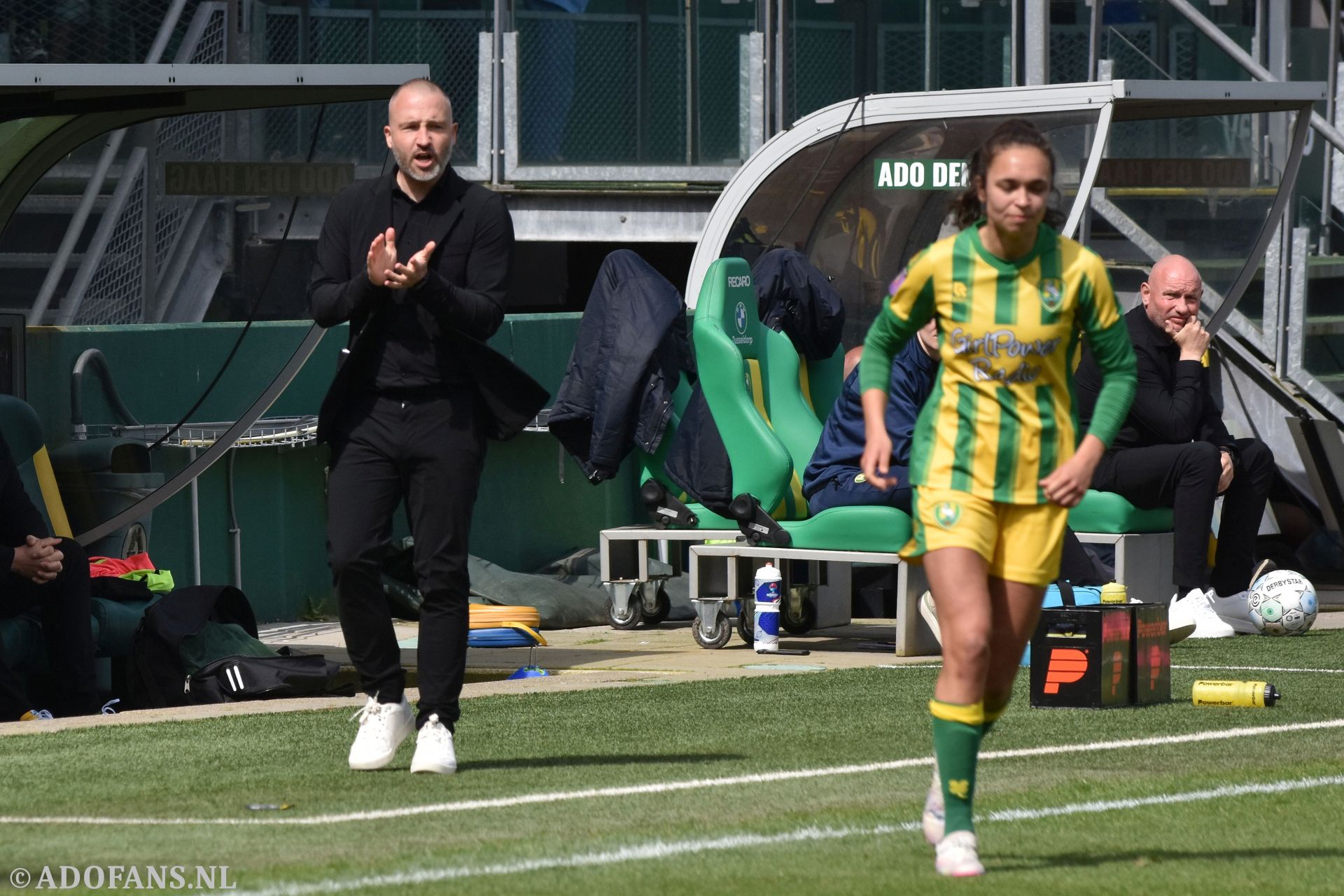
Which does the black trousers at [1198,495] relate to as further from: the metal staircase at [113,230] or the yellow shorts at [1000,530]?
the yellow shorts at [1000,530]

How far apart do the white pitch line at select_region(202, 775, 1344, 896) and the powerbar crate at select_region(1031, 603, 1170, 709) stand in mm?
1603

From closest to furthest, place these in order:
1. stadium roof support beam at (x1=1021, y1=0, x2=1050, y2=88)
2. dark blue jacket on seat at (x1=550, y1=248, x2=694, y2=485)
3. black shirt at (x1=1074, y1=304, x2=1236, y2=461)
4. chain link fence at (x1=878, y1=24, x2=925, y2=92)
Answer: black shirt at (x1=1074, y1=304, x2=1236, y2=461)
dark blue jacket on seat at (x1=550, y1=248, x2=694, y2=485)
stadium roof support beam at (x1=1021, y1=0, x2=1050, y2=88)
chain link fence at (x1=878, y1=24, x2=925, y2=92)

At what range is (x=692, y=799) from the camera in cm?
580

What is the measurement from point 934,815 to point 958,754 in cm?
17

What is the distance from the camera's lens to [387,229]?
20.1 feet

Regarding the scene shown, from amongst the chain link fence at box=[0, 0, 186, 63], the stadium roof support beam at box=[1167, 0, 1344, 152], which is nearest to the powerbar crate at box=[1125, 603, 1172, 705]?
the stadium roof support beam at box=[1167, 0, 1344, 152]

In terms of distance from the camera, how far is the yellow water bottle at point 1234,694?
7848 mm

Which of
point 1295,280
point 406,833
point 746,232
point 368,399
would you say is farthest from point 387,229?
point 1295,280

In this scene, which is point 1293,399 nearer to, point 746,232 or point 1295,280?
point 1295,280

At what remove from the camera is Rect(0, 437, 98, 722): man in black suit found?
8820 mm

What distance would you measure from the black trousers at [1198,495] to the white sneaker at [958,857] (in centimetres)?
596

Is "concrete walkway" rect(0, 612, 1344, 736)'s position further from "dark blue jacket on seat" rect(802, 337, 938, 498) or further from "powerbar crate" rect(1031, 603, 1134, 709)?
"powerbar crate" rect(1031, 603, 1134, 709)

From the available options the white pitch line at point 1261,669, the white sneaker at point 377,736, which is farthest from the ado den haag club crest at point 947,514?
the white pitch line at point 1261,669

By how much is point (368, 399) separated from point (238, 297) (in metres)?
4.67
